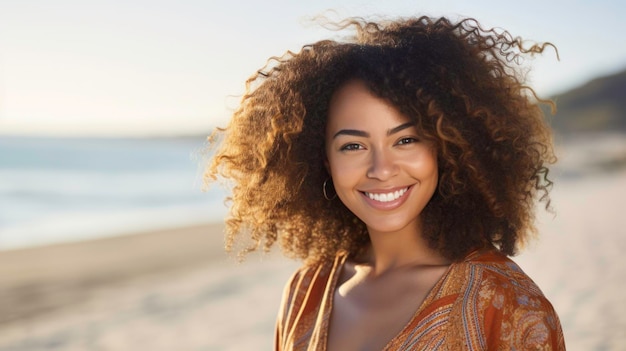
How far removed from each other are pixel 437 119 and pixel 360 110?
0.79 ft

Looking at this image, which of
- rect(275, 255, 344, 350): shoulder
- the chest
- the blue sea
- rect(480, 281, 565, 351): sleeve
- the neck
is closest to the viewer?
rect(480, 281, 565, 351): sleeve

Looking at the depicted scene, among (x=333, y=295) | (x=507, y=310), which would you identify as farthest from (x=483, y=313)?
(x=333, y=295)

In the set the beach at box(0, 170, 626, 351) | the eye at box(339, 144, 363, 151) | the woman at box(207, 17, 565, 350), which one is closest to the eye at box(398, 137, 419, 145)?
the woman at box(207, 17, 565, 350)

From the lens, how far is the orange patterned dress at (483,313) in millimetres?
2162

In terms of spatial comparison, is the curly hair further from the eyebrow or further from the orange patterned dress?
the orange patterned dress

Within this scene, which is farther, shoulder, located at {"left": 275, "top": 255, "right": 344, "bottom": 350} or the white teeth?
shoulder, located at {"left": 275, "top": 255, "right": 344, "bottom": 350}

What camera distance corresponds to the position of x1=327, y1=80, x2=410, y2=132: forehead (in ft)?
8.12

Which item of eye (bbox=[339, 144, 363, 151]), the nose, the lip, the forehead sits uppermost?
the forehead

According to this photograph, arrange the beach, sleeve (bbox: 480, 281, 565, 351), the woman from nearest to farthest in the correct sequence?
sleeve (bbox: 480, 281, 565, 351)
the woman
the beach

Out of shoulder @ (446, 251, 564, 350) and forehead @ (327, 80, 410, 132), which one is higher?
forehead @ (327, 80, 410, 132)

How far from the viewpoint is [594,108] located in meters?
33.7

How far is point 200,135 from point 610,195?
4499 cm

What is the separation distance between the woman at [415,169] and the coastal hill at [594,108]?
2600 centimetres

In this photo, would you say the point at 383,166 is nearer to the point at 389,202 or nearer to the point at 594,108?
the point at 389,202
